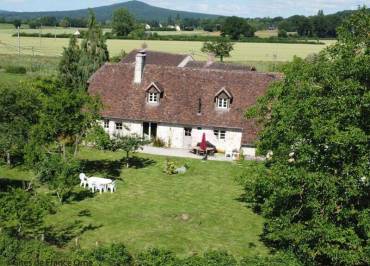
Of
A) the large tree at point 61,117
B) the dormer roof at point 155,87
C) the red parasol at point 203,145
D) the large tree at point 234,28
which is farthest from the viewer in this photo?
the large tree at point 234,28

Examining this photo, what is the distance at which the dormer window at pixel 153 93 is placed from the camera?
49.0 m

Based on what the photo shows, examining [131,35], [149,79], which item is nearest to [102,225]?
[149,79]

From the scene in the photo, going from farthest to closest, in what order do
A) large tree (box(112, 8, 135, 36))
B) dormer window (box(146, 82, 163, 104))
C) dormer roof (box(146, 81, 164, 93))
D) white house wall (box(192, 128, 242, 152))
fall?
1. large tree (box(112, 8, 135, 36))
2. dormer window (box(146, 82, 163, 104))
3. dormer roof (box(146, 81, 164, 93))
4. white house wall (box(192, 128, 242, 152))

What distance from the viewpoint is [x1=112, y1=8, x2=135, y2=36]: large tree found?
164500 mm

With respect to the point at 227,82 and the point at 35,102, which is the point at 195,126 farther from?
the point at 35,102

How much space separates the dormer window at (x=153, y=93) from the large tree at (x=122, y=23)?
12007cm

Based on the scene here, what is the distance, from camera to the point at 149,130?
160 ft

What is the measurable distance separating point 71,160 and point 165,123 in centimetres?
1660

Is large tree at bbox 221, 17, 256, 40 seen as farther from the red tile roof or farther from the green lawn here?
the green lawn

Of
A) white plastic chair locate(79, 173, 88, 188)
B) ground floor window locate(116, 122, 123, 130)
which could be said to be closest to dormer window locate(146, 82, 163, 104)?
ground floor window locate(116, 122, 123, 130)

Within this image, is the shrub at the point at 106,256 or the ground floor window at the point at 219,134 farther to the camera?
the ground floor window at the point at 219,134

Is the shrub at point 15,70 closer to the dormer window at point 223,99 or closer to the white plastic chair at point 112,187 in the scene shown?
the dormer window at point 223,99

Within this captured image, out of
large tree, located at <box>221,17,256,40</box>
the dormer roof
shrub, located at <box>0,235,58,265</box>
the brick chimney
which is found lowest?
shrub, located at <box>0,235,58,265</box>

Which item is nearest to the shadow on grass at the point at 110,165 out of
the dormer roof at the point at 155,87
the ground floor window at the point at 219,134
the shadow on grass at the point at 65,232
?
the ground floor window at the point at 219,134
